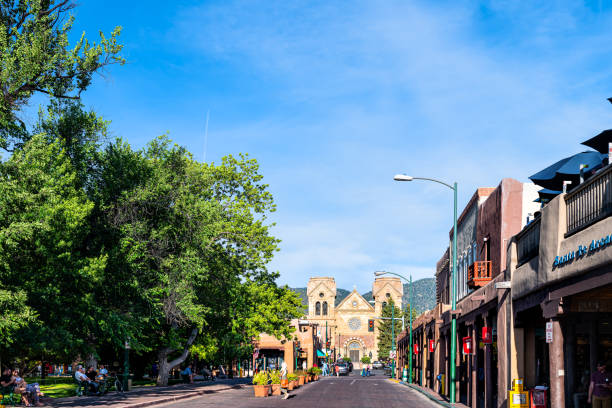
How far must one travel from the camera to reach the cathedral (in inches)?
5650

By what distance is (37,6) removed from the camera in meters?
25.8

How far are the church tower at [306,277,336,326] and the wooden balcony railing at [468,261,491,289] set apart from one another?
117 metres

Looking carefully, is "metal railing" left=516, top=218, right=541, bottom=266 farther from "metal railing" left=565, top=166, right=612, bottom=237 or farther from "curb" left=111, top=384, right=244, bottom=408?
"curb" left=111, top=384, right=244, bottom=408

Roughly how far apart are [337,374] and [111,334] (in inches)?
2386

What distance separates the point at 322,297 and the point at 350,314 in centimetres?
722

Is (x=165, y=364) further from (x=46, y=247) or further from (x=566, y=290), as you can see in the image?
(x=566, y=290)

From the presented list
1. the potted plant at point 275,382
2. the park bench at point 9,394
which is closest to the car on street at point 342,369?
the potted plant at point 275,382

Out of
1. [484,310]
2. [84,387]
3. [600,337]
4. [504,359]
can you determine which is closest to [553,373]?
[600,337]

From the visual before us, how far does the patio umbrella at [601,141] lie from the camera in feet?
68.6

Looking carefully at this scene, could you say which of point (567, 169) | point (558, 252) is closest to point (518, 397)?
point (558, 252)

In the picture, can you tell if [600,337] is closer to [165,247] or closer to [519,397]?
[519,397]

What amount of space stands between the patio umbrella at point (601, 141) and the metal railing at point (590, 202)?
5756mm

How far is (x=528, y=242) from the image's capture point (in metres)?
20.0

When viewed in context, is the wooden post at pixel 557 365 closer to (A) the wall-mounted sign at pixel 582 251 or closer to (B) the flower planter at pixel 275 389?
(A) the wall-mounted sign at pixel 582 251
